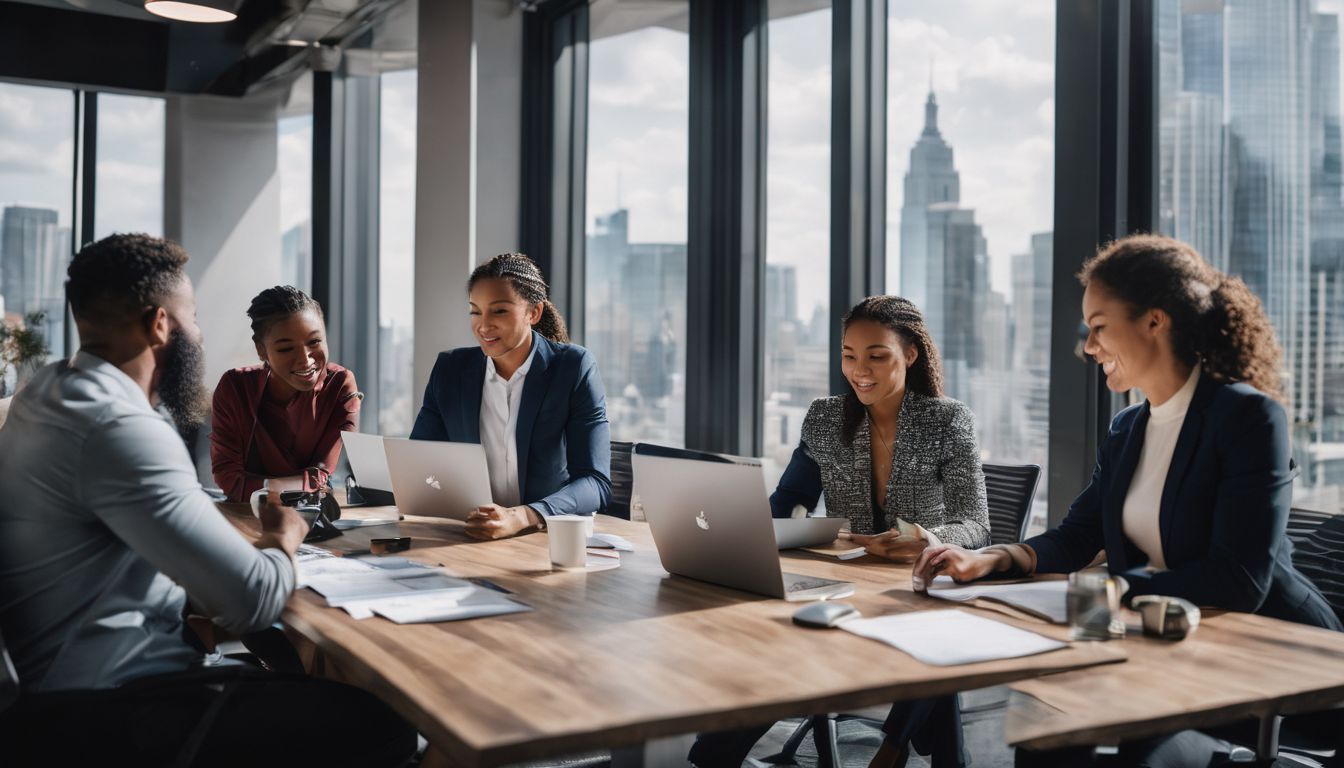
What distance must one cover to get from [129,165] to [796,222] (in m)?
5.25

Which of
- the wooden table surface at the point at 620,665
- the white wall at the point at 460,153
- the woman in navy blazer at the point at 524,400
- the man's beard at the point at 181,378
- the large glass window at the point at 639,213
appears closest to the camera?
the wooden table surface at the point at 620,665

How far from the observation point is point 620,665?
1.57 metres

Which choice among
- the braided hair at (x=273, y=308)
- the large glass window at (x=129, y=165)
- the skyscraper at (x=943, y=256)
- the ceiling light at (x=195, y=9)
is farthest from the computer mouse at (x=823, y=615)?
the large glass window at (x=129, y=165)

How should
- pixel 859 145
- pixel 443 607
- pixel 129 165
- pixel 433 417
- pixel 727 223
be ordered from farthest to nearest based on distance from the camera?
pixel 129 165 → pixel 727 223 → pixel 859 145 → pixel 433 417 → pixel 443 607

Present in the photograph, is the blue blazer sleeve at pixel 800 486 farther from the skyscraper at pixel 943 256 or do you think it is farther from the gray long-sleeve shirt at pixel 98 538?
the gray long-sleeve shirt at pixel 98 538

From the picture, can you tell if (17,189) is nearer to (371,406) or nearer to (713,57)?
(371,406)

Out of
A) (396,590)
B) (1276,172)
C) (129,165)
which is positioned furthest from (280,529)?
(129,165)

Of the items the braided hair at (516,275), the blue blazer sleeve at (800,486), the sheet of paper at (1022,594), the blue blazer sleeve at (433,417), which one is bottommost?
the sheet of paper at (1022,594)

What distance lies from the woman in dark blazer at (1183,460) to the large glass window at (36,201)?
665cm

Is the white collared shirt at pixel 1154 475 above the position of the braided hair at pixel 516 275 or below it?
below

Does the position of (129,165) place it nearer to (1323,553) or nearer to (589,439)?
(589,439)

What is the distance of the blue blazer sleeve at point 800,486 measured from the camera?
10.2 feet

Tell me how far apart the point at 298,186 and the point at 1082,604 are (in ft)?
23.0

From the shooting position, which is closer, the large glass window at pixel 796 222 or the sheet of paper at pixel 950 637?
the sheet of paper at pixel 950 637
